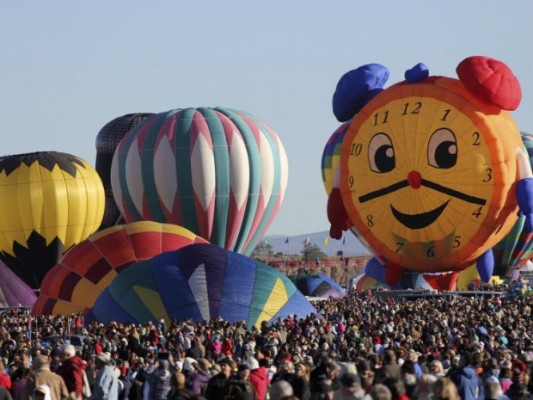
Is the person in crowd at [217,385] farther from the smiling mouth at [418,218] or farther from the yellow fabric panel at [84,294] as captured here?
the smiling mouth at [418,218]

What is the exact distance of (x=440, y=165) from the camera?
3036 centimetres

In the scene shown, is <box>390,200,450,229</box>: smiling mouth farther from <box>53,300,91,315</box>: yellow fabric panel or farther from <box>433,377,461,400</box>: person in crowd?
<box>433,377,461,400</box>: person in crowd

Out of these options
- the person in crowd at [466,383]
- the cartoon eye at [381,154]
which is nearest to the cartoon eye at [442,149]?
the cartoon eye at [381,154]

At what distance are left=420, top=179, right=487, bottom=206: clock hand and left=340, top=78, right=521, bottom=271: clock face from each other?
21 mm

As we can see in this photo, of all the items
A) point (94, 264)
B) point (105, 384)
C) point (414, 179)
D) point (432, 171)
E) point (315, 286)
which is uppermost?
point (105, 384)

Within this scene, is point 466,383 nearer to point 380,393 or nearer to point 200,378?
point 200,378

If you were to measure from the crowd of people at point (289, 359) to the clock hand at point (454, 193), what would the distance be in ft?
15.8

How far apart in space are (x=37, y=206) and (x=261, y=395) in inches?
1248

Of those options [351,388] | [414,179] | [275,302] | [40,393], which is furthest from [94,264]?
[351,388]

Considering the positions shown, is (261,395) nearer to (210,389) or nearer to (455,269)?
(210,389)

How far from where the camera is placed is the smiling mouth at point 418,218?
101ft

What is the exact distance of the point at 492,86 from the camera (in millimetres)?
30359

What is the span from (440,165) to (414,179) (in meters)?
0.63

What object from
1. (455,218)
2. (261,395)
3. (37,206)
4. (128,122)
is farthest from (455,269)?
(128,122)
